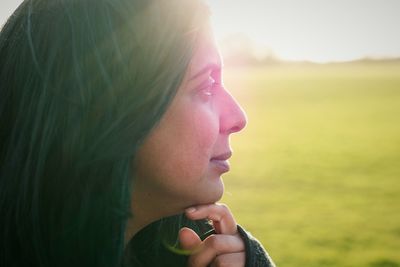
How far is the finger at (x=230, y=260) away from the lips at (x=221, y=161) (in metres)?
0.26

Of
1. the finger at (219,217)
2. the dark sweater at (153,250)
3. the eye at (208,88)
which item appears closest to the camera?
the eye at (208,88)

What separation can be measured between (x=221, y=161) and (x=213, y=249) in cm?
27

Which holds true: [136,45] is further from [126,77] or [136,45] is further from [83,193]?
[83,193]

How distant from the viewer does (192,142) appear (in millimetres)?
1421

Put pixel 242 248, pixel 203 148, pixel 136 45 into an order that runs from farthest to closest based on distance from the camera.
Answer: pixel 242 248 → pixel 203 148 → pixel 136 45

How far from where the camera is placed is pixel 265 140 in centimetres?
960

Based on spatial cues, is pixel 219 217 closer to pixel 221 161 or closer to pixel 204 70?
pixel 221 161

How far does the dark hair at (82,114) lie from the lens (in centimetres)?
132

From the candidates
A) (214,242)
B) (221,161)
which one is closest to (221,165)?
(221,161)

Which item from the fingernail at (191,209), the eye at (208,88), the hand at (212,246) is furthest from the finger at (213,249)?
the eye at (208,88)

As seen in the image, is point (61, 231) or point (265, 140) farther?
point (265, 140)

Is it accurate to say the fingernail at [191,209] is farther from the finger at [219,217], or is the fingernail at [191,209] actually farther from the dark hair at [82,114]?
the dark hair at [82,114]

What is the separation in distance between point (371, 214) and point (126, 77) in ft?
13.8

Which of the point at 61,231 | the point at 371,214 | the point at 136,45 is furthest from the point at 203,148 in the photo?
the point at 371,214
